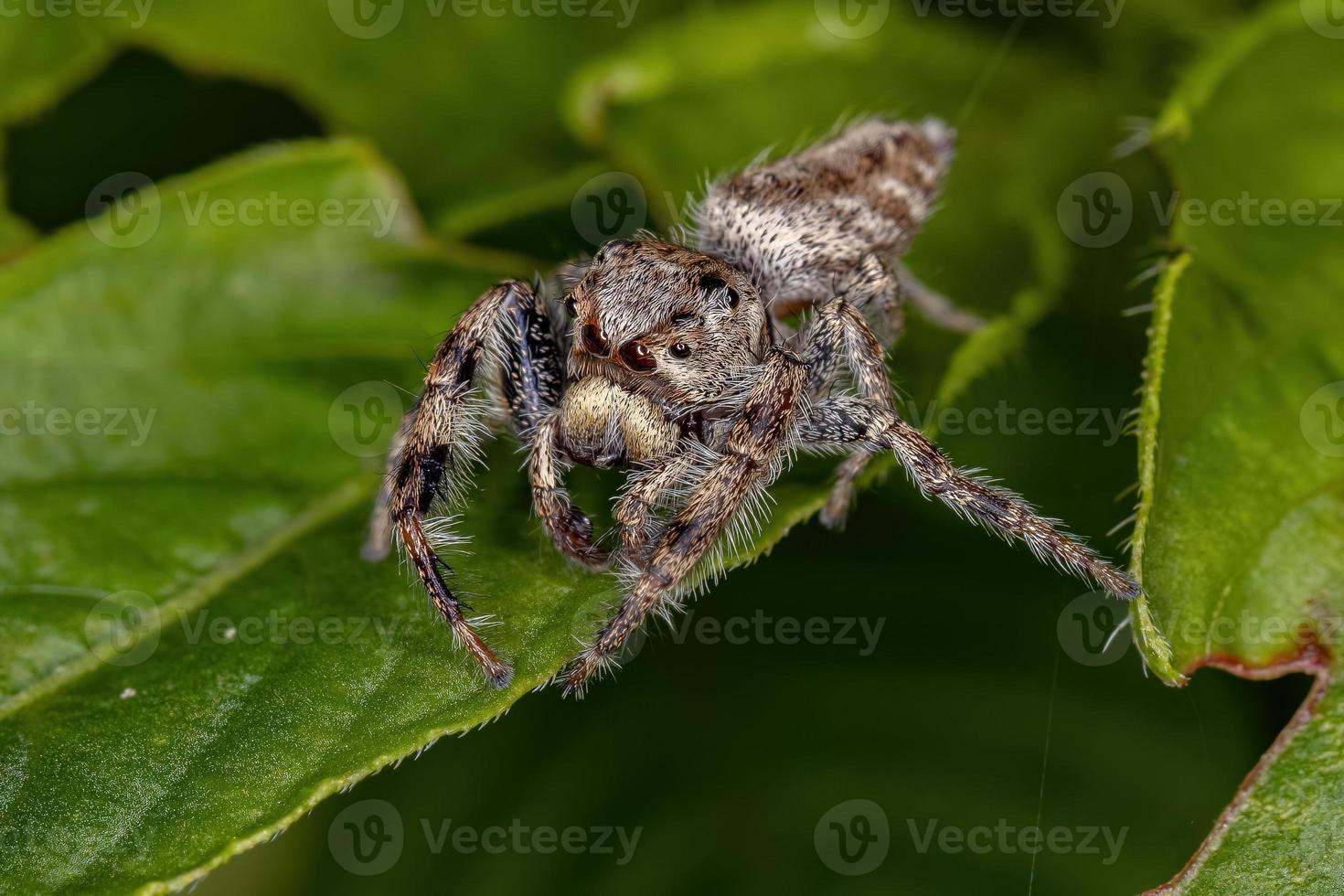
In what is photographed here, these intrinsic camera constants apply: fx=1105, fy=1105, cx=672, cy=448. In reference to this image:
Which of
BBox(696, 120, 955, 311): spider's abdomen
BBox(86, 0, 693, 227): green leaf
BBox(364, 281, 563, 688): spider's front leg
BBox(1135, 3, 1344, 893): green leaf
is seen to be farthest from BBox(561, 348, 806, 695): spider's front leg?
BBox(86, 0, 693, 227): green leaf

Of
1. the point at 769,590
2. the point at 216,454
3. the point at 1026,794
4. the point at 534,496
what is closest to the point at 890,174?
the point at 769,590

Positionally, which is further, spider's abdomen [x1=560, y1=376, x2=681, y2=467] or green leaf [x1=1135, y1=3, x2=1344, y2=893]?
spider's abdomen [x1=560, y1=376, x2=681, y2=467]

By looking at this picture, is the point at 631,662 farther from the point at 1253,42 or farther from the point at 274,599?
the point at 1253,42

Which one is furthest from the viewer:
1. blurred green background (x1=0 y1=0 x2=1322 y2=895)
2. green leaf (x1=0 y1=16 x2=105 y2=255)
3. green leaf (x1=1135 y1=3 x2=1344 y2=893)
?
green leaf (x1=0 y1=16 x2=105 y2=255)

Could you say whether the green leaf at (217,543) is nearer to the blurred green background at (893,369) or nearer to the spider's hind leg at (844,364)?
the blurred green background at (893,369)

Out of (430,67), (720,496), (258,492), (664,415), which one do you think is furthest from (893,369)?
(430,67)

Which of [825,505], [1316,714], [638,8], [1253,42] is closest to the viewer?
[1316,714]

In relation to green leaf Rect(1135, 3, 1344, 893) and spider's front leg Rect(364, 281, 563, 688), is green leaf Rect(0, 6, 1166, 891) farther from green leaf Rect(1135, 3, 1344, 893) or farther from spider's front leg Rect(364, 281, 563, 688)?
green leaf Rect(1135, 3, 1344, 893)

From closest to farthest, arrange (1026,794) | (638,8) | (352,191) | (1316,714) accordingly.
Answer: (1316,714)
(1026,794)
(352,191)
(638,8)
